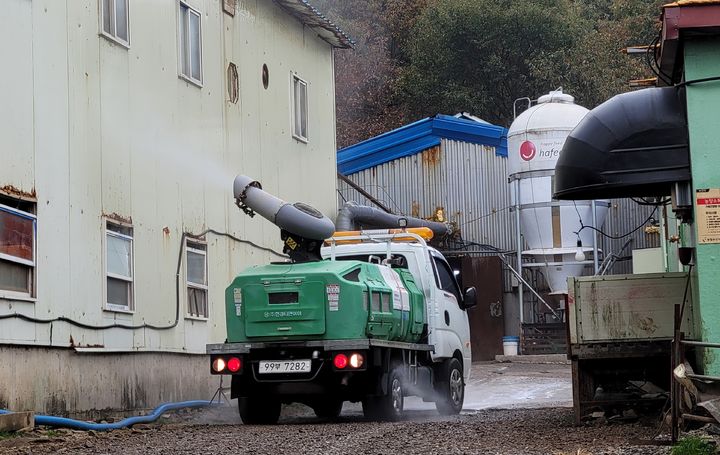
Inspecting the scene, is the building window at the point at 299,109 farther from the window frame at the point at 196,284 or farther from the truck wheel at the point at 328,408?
the truck wheel at the point at 328,408

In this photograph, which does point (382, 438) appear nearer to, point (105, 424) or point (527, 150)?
point (105, 424)

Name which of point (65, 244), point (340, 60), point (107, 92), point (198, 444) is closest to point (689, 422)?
point (198, 444)

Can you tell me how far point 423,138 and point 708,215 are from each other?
72.1 ft

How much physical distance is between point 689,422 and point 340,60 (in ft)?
129

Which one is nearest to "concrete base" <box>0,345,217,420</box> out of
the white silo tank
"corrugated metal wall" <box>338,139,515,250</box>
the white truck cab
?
the white truck cab

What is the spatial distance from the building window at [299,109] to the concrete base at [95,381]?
6.79m

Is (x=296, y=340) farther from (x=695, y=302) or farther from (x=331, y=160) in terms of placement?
(x=331, y=160)

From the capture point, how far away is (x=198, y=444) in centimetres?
1236

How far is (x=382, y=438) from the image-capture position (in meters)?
12.7

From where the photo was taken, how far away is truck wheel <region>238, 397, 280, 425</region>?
15.9 metres

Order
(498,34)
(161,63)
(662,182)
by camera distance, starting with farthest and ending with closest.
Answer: (498,34) < (161,63) < (662,182)

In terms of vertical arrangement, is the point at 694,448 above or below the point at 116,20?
below

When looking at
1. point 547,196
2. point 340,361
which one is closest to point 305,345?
point 340,361

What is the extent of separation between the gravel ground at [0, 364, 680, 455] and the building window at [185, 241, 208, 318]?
2.99 metres
